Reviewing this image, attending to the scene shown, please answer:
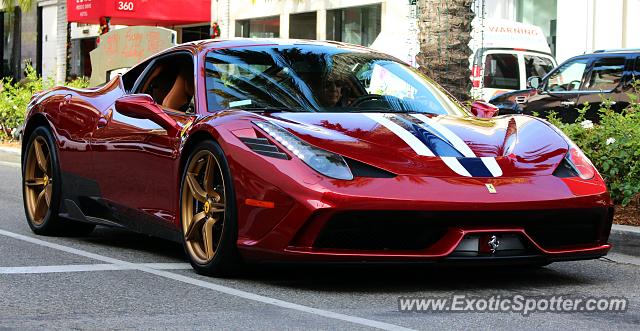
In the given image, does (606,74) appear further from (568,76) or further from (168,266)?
(168,266)

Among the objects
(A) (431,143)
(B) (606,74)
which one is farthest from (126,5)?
(A) (431,143)

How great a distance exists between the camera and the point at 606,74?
16938 millimetres

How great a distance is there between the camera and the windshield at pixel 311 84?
22.3 ft

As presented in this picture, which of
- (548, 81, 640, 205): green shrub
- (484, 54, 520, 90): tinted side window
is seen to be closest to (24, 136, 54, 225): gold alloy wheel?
(548, 81, 640, 205): green shrub

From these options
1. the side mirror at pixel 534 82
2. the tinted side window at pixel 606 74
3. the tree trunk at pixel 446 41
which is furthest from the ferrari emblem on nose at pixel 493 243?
the side mirror at pixel 534 82

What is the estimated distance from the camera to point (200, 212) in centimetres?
653

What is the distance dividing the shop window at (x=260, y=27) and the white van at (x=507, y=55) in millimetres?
11369

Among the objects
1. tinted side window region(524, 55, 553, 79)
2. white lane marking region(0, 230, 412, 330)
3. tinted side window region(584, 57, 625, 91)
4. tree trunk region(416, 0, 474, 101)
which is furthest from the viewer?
tinted side window region(524, 55, 553, 79)

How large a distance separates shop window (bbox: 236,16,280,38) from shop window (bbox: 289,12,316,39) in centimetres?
72

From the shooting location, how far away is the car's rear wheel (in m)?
6.18

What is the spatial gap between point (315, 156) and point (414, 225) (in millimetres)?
584

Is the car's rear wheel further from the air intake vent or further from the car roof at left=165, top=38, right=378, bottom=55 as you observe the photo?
the car roof at left=165, top=38, right=378, bottom=55

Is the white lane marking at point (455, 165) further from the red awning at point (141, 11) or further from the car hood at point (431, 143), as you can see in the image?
the red awning at point (141, 11)

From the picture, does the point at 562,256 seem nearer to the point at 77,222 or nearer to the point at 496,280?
the point at 496,280
